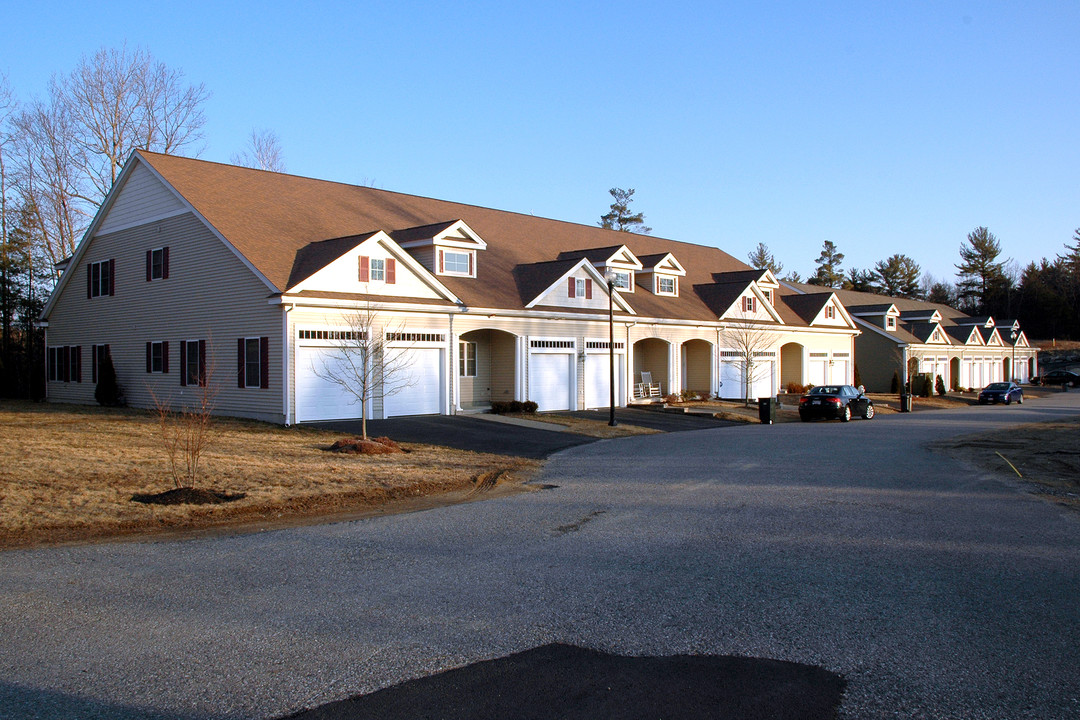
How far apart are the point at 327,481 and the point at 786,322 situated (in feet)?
112

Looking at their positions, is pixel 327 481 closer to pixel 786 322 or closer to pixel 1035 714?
pixel 1035 714

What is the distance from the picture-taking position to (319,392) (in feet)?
79.3

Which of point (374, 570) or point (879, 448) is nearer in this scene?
point (374, 570)

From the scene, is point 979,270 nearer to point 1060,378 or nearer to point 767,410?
point 1060,378

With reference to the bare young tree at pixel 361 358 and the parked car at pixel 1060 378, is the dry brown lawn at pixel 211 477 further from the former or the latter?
the parked car at pixel 1060 378

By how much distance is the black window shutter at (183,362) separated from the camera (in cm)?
2714

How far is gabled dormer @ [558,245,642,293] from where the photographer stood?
36562mm

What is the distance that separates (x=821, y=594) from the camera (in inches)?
294

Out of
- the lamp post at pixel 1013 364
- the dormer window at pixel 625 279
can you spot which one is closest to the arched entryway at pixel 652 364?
the dormer window at pixel 625 279

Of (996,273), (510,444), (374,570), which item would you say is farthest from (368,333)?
(996,273)

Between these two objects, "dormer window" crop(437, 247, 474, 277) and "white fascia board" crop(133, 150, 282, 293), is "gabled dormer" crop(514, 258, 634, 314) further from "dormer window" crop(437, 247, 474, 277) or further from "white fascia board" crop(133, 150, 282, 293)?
"white fascia board" crop(133, 150, 282, 293)

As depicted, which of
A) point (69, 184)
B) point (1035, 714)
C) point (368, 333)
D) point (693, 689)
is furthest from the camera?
point (69, 184)

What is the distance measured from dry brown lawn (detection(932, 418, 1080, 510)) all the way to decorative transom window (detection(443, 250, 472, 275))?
16646 mm

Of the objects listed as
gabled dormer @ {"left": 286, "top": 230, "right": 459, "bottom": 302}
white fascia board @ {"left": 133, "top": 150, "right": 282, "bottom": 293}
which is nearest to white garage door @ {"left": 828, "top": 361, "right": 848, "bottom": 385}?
gabled dormer @ {"left": 286, "top": 230, "right": 459, "bottom": 302}
